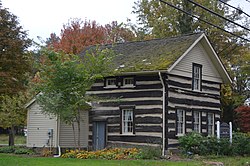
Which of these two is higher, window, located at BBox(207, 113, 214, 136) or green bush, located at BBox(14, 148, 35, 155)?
window, located at BBox(207, 113, 214, 136)

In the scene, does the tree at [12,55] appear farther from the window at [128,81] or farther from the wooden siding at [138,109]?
the window at [128,81]

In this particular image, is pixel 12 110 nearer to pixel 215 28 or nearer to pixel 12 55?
pixel 12 55

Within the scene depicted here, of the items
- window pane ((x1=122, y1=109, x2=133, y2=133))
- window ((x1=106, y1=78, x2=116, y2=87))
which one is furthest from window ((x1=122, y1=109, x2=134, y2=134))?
window ((x1=106, y1=78, x2=116, y2=87))

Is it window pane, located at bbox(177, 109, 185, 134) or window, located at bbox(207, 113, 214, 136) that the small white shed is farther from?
window, located at bbox(207, 113, 214, 136)

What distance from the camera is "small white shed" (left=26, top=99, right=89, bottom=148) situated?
89.0 feet

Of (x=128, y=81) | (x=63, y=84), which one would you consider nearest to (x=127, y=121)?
(x=128, y=81)

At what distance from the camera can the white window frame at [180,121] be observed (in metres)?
27.4

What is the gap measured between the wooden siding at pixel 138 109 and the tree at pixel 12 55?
5867mm

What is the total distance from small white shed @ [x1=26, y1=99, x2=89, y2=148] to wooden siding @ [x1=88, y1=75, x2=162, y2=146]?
163 centimetres

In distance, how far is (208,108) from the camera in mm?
30266

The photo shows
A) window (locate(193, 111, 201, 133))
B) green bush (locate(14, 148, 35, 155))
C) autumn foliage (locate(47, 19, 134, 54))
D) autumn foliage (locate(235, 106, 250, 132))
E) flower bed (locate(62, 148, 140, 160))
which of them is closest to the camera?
flower bed (locate(62, 148, 140, 160))

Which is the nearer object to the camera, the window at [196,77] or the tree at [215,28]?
the window at [196,77]

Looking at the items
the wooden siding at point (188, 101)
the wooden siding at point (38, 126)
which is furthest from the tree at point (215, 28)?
the wooden siding at point (38, 126)

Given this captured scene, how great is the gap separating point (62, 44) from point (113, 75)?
80.0 ft
